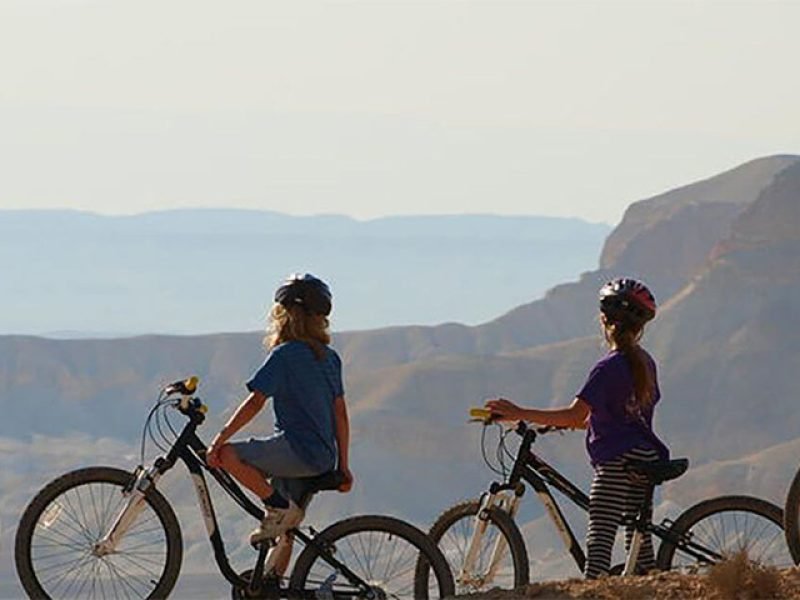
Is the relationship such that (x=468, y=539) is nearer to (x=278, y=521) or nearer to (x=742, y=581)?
(x=278, y=521)

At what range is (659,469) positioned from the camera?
1064cm

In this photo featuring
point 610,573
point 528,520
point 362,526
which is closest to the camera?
point 362,526

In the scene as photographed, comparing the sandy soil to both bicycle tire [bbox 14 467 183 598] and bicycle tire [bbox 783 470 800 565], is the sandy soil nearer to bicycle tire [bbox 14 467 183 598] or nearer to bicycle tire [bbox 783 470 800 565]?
bicycle tire [bbox 783 470 800 565]

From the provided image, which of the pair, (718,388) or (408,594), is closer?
(408,594)

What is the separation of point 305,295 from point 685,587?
7.08ft

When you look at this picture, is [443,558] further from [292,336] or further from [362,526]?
[292,336]

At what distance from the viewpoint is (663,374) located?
19888 cm

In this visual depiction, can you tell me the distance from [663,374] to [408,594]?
190 m

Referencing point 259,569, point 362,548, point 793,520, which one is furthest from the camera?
point 793,520

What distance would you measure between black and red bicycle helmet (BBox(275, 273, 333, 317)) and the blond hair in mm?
23

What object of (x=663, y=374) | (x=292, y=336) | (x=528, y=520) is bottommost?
(x=292, y=336)

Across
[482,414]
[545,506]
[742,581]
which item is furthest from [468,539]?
[742,581]

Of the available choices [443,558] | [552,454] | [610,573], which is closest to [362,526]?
[443,558]

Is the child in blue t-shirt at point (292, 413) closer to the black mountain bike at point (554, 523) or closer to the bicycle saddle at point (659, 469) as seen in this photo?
the black mountain bike at point (554, 523)
